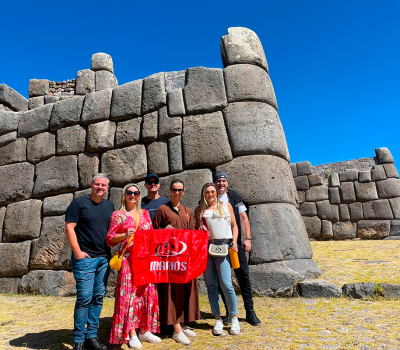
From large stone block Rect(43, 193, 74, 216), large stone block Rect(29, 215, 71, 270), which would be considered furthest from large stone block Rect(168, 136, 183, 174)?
large stone block Rect(29, 215, 71, 270)

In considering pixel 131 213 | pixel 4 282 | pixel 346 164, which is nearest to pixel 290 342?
pixel 131 213

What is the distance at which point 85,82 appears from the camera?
9.21 meters

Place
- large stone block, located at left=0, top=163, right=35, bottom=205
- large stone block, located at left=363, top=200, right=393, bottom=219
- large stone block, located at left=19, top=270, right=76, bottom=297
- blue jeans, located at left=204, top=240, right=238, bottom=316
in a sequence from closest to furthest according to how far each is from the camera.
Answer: blue jeans, located at left=204, top=240, right=238, bottom=316 < large stone block, located at left=19, top=270, right=76, bottom=297 < large stone block, located at left=0, top=163, right=35, bottom=205 < large stone block, located at left=363, top=200, right=393, bottom=219

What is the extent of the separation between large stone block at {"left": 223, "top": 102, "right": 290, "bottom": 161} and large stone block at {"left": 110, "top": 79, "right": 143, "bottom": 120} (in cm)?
164

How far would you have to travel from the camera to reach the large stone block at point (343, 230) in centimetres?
1065

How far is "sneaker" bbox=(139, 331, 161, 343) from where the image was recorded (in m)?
3.00

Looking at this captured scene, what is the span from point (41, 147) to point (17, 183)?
0.82m

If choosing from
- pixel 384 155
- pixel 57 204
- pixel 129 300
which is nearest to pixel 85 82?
pixel 57 204

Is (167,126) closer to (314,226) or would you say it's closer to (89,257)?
(89,257)

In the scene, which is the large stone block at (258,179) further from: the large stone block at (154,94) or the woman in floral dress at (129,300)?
the woman in floral dress at (129,300)

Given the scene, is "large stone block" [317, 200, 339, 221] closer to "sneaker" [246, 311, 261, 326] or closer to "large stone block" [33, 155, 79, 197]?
"large stone block" [33, 155, 79, 197]

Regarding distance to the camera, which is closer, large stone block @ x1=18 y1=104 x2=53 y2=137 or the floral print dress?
the floral print dress

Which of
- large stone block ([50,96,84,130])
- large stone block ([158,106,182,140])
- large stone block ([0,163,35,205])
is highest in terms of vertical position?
large stone block ([50,96,84,130])

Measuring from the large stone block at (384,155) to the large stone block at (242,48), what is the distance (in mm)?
7236
